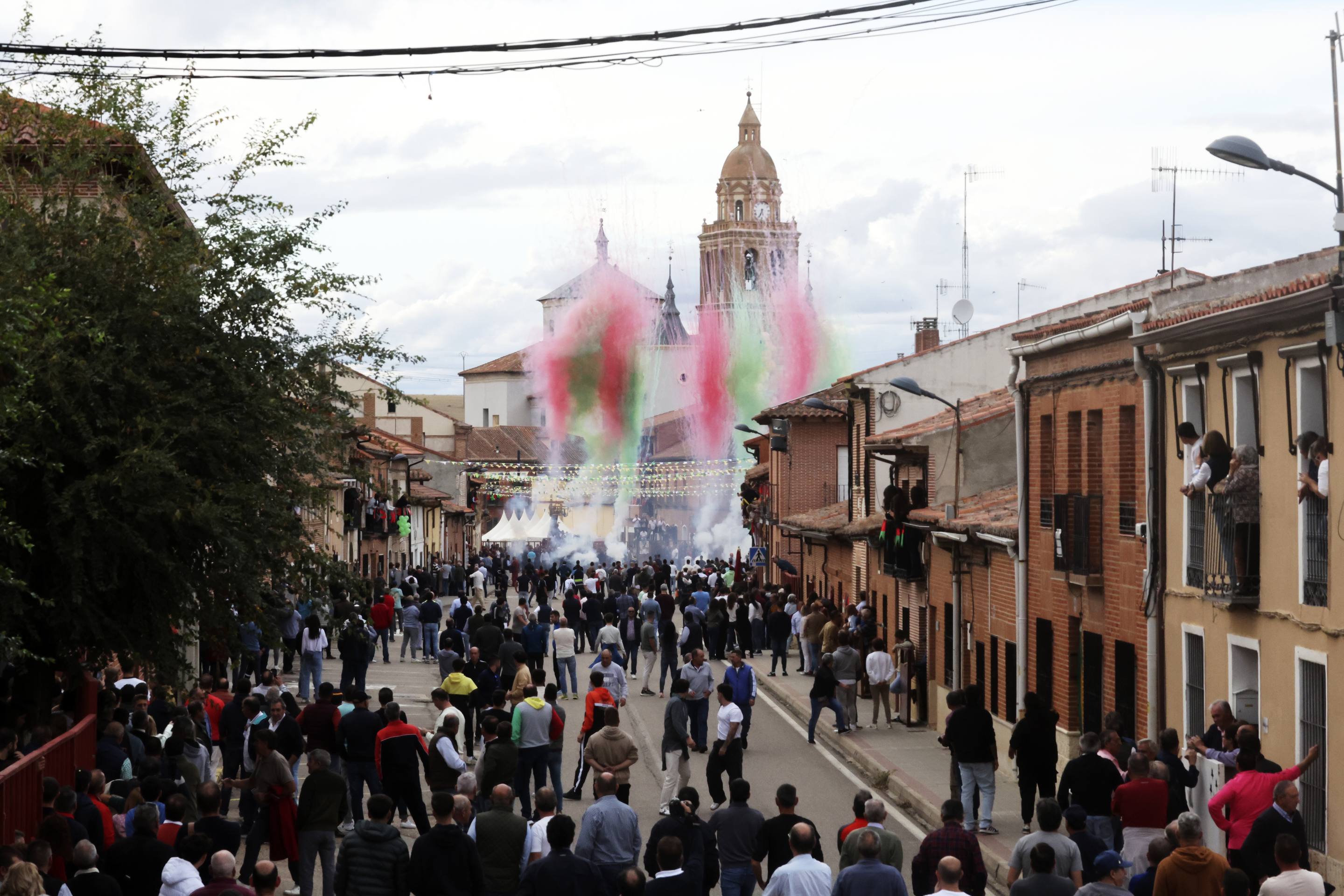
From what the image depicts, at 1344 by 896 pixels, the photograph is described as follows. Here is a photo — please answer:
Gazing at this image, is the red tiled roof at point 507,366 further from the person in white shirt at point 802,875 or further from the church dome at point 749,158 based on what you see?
the person in white shirt at point 802,875

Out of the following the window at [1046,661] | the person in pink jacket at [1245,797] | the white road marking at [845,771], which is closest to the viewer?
the person in pink jacket at [1245,797]

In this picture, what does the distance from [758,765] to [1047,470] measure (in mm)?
5124

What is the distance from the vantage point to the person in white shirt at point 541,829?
11.6 meters

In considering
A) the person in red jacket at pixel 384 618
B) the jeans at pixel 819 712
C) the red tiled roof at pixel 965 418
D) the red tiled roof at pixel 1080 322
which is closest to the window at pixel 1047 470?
the red tiled roof at pixel 1080 322

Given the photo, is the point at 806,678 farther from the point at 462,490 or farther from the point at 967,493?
the point at 462,490

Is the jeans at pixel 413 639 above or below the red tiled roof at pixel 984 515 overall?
below

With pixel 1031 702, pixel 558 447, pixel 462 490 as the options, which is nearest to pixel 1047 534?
pixel 1031 702

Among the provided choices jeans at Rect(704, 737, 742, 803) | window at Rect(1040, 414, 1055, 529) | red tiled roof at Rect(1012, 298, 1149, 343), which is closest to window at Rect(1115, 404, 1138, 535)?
red tiled roof at Rect(1012, 298, 1149, 343)

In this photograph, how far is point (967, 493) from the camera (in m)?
30.0

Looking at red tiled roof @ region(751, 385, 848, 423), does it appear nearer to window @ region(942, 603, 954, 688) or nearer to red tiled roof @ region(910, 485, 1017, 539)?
red tiled roof @ region(910, 485, 1017, 539)

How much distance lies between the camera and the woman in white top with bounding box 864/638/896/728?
25.6 meters

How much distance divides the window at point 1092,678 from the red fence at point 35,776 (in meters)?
10.7

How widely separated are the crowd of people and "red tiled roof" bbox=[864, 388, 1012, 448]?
751 cm

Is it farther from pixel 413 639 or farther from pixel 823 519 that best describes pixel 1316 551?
pixel 823 519
